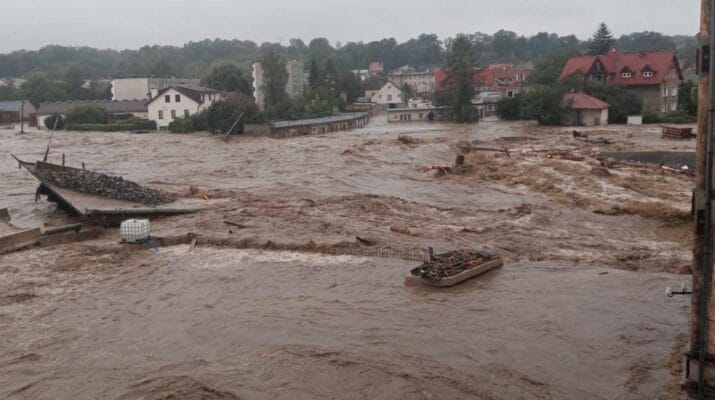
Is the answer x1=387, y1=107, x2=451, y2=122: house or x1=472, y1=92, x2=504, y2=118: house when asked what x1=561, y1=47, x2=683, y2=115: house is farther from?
x1=387, y1=107, x2=451, y2=122: house

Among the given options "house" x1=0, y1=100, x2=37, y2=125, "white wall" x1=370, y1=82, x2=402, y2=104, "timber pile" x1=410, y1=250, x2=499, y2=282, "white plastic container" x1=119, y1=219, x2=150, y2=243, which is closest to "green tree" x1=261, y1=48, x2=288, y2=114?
"house" x1=0, y1=100, x2=37, y2=125

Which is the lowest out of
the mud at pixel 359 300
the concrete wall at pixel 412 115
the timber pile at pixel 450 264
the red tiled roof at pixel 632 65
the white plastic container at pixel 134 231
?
the mud at pixel 359 300

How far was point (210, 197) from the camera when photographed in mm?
23562

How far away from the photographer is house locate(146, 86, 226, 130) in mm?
65438

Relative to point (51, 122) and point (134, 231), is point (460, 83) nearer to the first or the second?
point (51, 122)

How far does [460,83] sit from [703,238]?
6146cm

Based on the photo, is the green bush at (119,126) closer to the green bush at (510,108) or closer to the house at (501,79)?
the green bush at (510,108)

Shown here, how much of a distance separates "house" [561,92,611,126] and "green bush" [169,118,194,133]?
34.1 metres

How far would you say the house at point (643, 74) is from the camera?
Answer: 58.1 meters

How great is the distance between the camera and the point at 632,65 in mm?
60281

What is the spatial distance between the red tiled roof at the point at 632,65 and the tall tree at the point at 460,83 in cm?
990

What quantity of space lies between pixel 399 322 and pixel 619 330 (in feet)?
11.4

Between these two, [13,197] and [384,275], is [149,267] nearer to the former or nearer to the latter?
[384,275]

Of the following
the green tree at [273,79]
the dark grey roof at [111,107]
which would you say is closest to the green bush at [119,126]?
the dark grey roof at [111,107]
